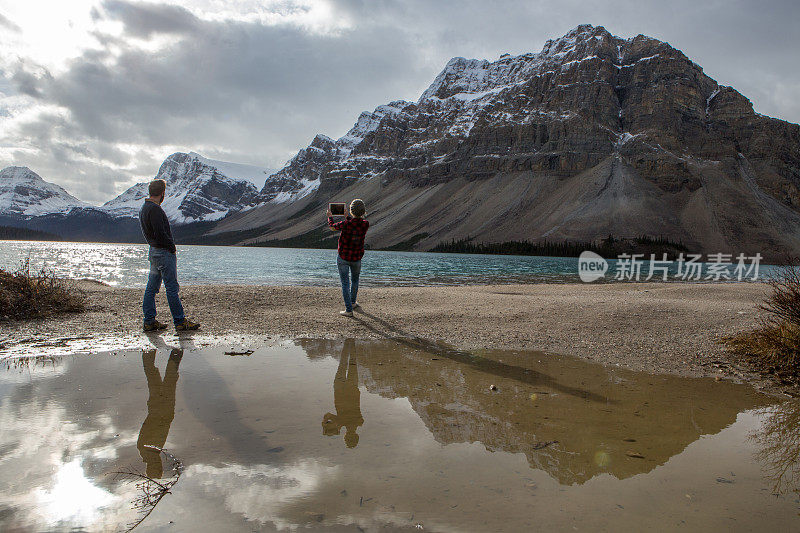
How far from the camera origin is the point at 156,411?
430cm

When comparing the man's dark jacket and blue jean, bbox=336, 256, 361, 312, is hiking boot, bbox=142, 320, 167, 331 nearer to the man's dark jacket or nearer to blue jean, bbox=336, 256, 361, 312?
the man's dark jacket

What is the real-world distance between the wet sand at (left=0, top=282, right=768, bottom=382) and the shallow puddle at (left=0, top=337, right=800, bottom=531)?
5.05 feet

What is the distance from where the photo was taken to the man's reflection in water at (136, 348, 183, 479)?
131 inches

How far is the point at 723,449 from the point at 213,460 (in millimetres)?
4402

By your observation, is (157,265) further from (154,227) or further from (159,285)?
(154,227)

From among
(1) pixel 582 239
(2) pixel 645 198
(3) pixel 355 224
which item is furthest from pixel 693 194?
(3) pixel 355 224

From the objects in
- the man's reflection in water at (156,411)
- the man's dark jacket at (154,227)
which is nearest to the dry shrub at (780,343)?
the man's reflection in water at (156,411)

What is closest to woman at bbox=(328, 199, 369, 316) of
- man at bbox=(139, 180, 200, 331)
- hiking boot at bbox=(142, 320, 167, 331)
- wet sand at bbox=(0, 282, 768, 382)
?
wet sand at bbox=(0, 282, 768, 382)

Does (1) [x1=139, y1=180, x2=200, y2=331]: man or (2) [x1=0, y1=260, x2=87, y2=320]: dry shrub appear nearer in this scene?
(1) [x1=139, y1=180, x2=200, y2=331]: man

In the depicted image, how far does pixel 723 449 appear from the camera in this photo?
383 centimetres

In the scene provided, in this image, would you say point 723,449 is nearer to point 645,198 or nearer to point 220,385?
point 220,385

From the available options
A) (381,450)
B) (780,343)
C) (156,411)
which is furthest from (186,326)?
(780,343)

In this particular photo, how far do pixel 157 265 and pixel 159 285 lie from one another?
16.5 inches

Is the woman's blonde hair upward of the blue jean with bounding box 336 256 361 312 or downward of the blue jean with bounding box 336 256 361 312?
upward
